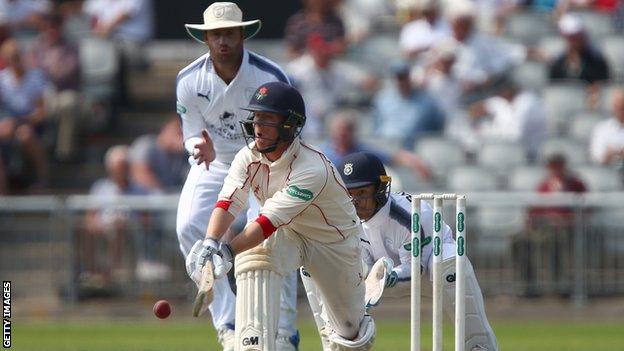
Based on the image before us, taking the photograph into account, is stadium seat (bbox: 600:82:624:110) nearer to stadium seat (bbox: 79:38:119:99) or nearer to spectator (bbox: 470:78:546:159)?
spectator (bbox: 470:78:546:159)

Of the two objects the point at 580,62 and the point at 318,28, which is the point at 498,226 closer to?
the point at 580,62

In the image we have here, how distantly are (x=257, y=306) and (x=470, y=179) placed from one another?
8.61 metres

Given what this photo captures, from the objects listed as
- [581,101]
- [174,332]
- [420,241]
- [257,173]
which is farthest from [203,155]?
[581,101]

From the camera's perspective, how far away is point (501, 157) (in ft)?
54.6

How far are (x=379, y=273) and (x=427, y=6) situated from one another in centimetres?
938

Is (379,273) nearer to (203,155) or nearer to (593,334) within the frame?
(203,155)

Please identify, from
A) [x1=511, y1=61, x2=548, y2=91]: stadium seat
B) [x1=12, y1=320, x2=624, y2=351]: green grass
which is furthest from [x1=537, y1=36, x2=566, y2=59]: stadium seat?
[x1=12, y1=320, x2=624, y2=351]: green grass

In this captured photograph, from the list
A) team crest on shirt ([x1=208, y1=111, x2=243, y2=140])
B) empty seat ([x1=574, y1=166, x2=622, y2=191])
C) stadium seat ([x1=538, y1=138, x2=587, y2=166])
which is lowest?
empty seat ([x1=574, y1=166, x2=622, y2=191])

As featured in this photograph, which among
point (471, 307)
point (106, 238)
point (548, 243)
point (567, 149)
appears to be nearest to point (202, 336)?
point (106, 238)

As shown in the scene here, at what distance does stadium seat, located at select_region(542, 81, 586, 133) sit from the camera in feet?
57.2

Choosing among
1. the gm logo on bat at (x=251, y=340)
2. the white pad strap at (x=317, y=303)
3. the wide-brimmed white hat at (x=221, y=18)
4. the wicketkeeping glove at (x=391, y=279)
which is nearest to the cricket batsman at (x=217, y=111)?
the wide-brimmed white hat at (x=221, y=18)

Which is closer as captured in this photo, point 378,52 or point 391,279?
point 391,279

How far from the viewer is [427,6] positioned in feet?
59.1

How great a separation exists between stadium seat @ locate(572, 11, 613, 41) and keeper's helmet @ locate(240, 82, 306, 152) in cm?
1021
